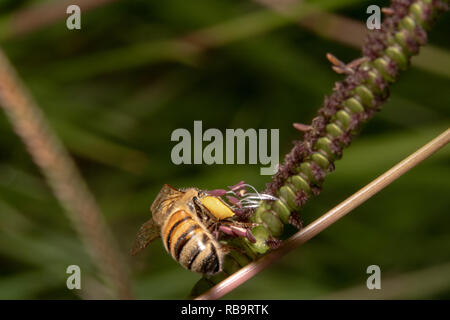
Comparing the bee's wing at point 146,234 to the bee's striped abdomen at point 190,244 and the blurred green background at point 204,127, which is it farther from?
the blurred green background at point 204,127

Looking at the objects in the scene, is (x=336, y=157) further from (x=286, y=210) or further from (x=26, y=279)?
(x=26, y=279)

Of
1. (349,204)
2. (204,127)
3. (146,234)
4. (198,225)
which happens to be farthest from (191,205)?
(204,127)

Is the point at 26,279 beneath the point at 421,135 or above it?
beneath

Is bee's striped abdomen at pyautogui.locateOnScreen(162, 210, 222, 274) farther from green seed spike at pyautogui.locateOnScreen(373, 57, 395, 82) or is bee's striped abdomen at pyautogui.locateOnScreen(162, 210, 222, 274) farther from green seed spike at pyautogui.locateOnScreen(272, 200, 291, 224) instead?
green seed spike at pyautogui.locateOnScreen(373, 57, 395, 82)

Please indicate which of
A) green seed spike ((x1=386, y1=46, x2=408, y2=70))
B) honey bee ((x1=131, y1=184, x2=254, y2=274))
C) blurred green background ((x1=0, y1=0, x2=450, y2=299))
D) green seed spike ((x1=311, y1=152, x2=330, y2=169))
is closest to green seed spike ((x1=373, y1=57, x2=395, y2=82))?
green seed spike ((x1=386, y1=46, x2=408, y2=70))

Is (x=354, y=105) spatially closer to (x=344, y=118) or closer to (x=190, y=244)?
(x=344, y=118)

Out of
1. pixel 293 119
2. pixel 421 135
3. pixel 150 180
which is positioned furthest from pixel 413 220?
pixel 150 180
